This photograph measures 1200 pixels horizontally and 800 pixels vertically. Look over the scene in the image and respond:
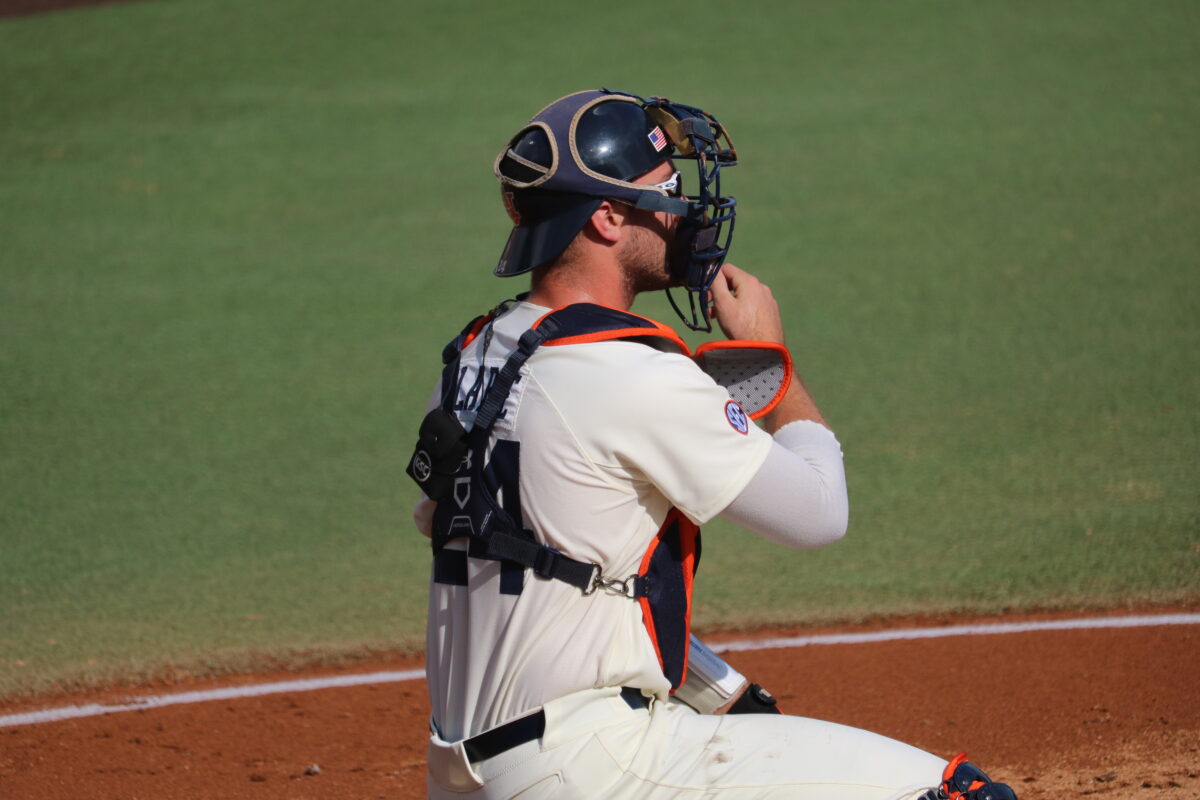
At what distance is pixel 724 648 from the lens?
5.06 metres

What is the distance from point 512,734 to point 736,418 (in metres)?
0.69

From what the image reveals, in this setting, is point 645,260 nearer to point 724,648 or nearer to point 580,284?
point 580,284

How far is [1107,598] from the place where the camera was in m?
5.25

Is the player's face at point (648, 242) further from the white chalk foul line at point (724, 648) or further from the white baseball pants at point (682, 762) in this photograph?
the white chalk foul line at point (724, 648)

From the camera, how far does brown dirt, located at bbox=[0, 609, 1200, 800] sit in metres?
4.02

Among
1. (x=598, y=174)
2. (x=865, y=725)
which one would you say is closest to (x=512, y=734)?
(x=598, y=174)

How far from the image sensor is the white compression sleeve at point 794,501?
7.45ft

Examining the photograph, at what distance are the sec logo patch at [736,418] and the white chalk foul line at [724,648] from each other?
2.90 m

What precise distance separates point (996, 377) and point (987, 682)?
3.26 metres

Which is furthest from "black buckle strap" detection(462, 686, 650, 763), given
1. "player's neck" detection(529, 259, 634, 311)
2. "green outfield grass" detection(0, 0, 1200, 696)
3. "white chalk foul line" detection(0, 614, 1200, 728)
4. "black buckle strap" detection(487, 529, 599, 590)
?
"green outfield grass" detection(0, 0, 1200, 696)

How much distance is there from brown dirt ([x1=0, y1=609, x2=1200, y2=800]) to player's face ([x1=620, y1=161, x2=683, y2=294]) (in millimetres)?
2159

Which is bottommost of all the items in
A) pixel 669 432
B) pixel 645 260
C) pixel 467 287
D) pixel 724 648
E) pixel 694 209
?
pixel 724 648

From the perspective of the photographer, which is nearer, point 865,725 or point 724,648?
point 865,725

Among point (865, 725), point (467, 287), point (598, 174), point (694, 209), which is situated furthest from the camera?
point (467, 287)
